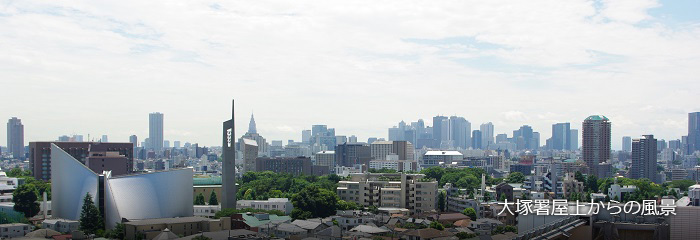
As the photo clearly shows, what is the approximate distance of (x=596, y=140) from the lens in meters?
82.2

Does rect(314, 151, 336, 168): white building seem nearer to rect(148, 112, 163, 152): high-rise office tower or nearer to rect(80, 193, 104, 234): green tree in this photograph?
rect(148, 112, 163, 152): high-rise office tower

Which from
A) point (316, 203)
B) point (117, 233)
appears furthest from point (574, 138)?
point (117, 233)

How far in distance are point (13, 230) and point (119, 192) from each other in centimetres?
415

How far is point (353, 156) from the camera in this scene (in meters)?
96.8

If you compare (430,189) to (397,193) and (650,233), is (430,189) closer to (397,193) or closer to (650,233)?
(397,193)

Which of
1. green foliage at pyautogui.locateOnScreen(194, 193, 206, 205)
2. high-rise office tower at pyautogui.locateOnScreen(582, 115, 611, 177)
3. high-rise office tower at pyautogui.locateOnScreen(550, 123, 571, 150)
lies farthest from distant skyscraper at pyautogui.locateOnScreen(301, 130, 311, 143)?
green foliage at pyautogui.locateOnScreen(194, 193, 206, 205)

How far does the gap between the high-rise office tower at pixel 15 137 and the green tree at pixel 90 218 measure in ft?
324

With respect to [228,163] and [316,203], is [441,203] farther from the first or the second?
[228,163]

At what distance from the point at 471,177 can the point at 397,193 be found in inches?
789

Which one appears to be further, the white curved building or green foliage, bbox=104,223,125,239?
the white curved building

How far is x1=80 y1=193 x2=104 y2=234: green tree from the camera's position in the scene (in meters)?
24.9

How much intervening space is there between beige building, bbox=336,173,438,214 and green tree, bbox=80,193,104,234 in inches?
492

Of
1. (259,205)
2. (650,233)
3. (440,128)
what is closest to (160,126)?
(440,128)

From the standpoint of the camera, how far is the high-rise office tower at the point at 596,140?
81.7 m
